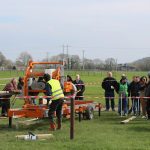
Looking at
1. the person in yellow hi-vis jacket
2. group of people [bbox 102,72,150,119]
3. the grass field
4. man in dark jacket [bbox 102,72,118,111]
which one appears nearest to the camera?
the grass field

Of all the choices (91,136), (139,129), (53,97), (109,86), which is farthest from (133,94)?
(91,136)

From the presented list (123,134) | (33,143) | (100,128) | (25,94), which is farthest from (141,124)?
(33,143)

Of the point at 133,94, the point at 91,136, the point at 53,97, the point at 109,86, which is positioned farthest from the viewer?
the point at 109,86

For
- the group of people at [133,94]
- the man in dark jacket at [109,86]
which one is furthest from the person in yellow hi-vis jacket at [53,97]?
the man in dark jacket at [109,86]

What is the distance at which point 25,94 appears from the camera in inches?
643

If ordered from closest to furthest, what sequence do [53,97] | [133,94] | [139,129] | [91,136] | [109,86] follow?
[91,136] → [53,97] → [139,129] → [133,94] → [109,86]

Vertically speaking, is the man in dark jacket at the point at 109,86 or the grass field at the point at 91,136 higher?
the man in dark jacket at the point at 109,86

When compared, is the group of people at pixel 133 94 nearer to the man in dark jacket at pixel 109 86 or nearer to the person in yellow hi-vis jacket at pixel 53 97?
the man in dark jacket at pixel 109 86

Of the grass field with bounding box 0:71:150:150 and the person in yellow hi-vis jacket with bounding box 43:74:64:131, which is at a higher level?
the person in yellow hi-vis jacket with bounding box 43:74:64:131

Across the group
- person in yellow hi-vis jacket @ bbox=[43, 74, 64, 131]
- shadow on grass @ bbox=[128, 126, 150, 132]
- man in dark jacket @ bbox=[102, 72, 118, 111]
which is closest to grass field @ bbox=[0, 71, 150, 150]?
shadow on grass @ bbox=[128, 126, 150, 132]

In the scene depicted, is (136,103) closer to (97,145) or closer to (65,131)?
(65,131)

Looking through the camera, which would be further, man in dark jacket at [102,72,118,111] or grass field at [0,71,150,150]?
man in dark jacket at [102,72,118,111]

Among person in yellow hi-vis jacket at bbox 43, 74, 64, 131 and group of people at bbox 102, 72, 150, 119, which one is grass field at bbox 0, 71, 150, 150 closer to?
person in yellow hi-vis jacket at bbox 43, 74, 64, 131

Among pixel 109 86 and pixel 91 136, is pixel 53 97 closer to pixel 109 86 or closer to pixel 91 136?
pixel 91 136
